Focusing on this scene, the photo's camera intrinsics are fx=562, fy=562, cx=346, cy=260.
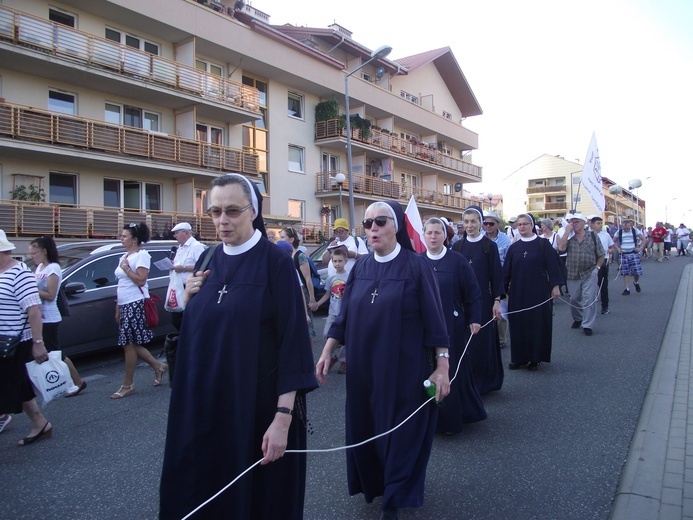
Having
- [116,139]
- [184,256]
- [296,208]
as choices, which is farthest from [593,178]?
[296,208]

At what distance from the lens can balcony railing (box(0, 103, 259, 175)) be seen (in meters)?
17.3

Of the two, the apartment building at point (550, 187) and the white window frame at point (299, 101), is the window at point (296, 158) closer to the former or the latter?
the white window frame at point (299, 101)

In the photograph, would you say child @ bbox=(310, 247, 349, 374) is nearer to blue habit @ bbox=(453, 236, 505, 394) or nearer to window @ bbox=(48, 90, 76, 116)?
blue habit @ bbox=(453, 236, 505, 394)

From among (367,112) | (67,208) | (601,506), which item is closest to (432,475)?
(601,506)

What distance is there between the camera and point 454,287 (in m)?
5.20

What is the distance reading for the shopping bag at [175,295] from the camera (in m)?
7.11

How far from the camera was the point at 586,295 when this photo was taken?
10.1 m

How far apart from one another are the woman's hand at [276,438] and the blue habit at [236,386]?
0.28ft

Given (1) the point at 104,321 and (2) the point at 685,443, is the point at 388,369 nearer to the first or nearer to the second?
(2) the point at 685,443

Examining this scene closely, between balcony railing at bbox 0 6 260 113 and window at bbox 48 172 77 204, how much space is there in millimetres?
3944

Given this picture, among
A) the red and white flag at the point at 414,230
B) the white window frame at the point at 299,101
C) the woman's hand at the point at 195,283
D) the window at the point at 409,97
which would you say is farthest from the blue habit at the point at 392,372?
the window at the point at 409,97

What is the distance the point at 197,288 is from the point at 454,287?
10.0ft

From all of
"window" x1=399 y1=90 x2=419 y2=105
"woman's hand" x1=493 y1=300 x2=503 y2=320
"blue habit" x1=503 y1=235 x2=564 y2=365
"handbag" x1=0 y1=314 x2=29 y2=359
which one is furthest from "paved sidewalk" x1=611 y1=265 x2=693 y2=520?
"window" x1=399 y1=90 x2=419 y2=105

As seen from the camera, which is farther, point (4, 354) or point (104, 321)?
point (104, 321)
